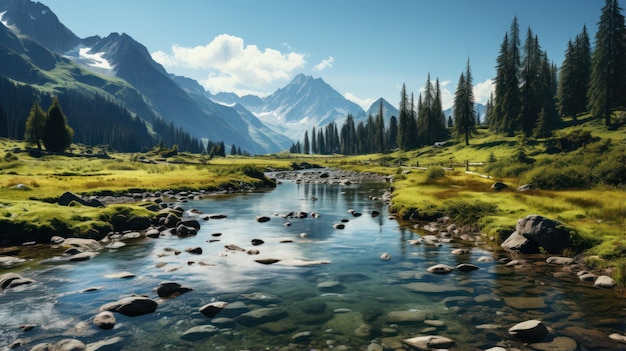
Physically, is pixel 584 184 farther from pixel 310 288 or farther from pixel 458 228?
pixel 310 288

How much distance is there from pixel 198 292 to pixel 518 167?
42214 mm

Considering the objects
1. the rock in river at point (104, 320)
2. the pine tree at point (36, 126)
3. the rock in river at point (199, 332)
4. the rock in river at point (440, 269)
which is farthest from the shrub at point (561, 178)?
the pine tree at point (36, 126)

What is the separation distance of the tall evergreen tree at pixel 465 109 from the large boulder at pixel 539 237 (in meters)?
79.0

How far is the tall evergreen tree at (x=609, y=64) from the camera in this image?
2596 inches

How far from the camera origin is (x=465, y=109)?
308ft

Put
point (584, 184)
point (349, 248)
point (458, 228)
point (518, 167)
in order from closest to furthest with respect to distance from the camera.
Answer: point (349, 248) → point (458, 228) → point (584, 184) → point (518, 167)

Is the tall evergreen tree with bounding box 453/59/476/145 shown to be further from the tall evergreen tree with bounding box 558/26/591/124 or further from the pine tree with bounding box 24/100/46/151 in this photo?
the pine tree with bounding box 24/100/46/151

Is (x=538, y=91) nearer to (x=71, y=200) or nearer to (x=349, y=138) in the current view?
(x=71, y=200)

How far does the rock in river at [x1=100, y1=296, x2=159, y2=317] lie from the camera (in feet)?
36.9

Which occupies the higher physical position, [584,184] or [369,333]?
[584,184]

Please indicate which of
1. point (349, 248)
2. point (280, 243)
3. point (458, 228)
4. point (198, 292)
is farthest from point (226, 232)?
point (458, 228)

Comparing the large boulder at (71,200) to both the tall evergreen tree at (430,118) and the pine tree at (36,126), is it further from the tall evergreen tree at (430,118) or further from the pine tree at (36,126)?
the tall evergreen tree at (430,118)

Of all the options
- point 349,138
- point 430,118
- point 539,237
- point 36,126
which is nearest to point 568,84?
point 430,118

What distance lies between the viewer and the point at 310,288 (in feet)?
45.1
